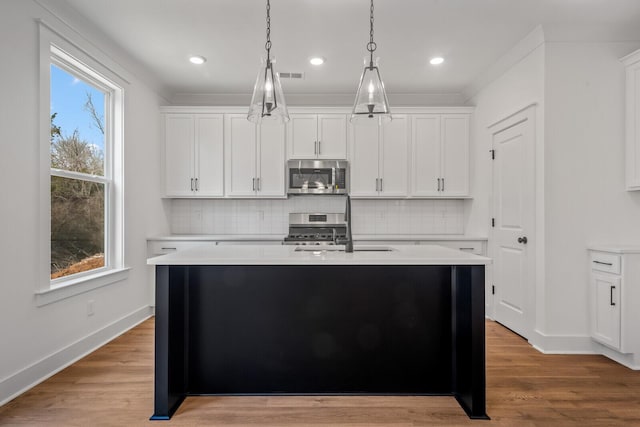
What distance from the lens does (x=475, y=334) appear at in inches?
87.2

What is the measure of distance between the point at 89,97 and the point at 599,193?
4.44 metres

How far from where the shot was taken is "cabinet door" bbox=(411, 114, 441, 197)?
4785 mm

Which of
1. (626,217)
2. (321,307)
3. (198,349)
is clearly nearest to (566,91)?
(626,217)

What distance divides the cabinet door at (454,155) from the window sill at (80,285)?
3.65 metres

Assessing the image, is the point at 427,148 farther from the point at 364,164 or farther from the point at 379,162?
the point at 364,164

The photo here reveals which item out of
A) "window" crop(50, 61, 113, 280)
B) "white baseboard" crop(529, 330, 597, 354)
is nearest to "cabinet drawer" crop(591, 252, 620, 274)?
"white baseboard" crop(529, 330, 597, 354)

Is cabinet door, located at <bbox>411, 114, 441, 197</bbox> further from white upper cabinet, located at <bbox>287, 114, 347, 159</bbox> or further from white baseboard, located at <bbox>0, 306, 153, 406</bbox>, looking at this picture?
white baseboard, located at <bbox>0, 306, 153, 406</bbox>

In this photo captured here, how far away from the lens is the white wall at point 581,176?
127 inches

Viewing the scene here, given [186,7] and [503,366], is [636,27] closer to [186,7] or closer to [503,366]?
[503,366]

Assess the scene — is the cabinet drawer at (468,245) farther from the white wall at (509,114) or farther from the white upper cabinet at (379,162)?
the white upper cabinet at (379,162)

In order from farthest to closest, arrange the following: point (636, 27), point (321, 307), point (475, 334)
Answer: point (636, 27) → point (321, 307) → point (475, 334)

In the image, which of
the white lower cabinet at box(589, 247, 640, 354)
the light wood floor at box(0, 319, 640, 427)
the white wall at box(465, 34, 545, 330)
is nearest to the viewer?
the light wood floor at box(0, 319, 640, 427)

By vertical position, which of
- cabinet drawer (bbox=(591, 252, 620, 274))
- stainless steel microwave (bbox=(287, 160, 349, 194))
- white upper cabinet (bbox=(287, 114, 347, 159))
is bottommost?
cabinet drawer (bbox=(591, 252, 620, 274))

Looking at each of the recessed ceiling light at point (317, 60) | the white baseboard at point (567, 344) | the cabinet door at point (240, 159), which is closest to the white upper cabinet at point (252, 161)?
the cabinet door at point (240, 159)
